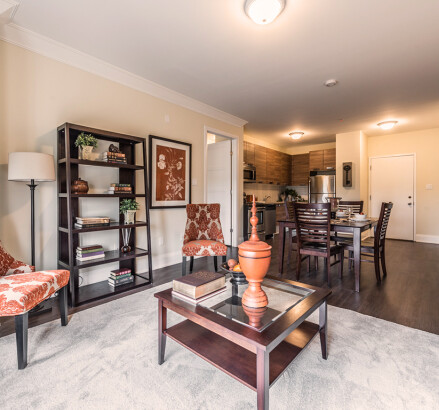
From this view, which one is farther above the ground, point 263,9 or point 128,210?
point 263,9

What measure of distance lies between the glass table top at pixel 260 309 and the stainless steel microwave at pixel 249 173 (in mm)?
4325

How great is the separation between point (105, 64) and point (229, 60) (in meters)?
1.42

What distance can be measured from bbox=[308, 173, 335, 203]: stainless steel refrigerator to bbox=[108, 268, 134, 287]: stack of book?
522 centimetres

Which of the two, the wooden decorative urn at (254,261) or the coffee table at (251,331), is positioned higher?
the wooden decorative urn at (254,261)

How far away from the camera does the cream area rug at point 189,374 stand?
126cm

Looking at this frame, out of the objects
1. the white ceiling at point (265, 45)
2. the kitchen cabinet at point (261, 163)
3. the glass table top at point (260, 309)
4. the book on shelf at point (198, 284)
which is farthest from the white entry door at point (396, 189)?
the book on shelf at point (198, 284)

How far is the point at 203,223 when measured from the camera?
3564mm

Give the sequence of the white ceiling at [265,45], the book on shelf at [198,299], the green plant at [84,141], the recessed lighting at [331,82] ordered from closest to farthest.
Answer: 1. the book on shelf at [198,299]
2. the white ceiling at [265,45]
3. the green plant at [84,141]
4. the recessed lighting at [331,82]

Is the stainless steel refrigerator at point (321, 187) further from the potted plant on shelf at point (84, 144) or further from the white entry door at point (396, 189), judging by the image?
the potted plant on shelf at point (84, 144)

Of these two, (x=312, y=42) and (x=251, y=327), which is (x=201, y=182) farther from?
(x=251, y=327)

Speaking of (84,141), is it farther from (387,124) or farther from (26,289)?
(387,124)

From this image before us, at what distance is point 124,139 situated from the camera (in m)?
2.90

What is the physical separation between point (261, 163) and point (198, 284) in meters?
5.24

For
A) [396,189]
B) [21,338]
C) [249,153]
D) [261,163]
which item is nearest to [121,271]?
[21,338]
